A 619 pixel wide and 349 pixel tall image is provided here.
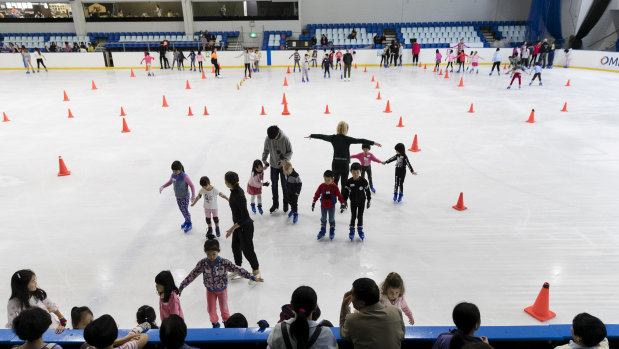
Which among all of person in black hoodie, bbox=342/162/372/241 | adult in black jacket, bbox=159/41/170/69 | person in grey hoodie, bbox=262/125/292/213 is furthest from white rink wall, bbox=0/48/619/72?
person in black hoodie, bbox=342/162/372/241

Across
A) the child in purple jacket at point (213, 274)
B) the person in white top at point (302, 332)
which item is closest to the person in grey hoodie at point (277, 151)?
the child in purple jacket at point (213, 274)

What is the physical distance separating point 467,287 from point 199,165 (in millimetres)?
5054

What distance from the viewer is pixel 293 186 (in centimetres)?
507

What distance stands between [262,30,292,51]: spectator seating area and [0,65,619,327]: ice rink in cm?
1402

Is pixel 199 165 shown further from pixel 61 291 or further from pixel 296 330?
pixel 296 330

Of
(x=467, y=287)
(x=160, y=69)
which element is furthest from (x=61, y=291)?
(x=160, y=69)

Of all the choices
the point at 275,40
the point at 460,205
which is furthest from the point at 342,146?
the point at 275,40

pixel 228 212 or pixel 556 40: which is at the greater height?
pixel 556 40

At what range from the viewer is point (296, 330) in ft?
6.35

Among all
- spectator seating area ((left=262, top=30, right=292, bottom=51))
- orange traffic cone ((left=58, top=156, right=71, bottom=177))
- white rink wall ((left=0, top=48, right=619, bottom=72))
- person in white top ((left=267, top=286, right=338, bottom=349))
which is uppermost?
spectator seating area ((left=262, top=30, right=292, bottom=51))

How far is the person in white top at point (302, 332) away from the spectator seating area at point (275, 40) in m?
23.9

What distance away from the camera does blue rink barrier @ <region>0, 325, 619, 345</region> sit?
7.18 feet

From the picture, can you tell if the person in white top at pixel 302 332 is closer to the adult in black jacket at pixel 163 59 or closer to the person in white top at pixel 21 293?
the person in white top at pixel 21 293

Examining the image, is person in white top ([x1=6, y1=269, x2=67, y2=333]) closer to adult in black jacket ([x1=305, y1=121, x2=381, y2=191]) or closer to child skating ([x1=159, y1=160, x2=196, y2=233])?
child skating ([x1=159, y1=160, x2=196, y2=233])
